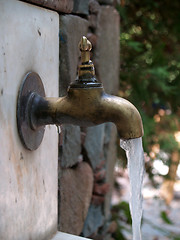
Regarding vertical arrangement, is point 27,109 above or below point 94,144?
above

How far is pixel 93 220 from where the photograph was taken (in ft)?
4.41

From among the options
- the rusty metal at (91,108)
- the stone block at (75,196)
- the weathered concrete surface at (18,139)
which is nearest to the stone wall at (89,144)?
the stone block at (75,196)

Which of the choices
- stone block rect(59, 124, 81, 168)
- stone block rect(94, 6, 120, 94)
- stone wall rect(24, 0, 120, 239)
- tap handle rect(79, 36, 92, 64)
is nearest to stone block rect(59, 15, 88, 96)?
stone wall rect(24, 0, 120, 239)

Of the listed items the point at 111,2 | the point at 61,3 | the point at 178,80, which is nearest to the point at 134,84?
the point at 178,80

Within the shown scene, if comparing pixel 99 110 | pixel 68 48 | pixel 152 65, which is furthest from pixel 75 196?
pixel 152 65

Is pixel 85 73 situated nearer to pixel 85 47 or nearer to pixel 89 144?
pixel 85 47

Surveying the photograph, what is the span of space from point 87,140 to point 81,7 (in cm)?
45

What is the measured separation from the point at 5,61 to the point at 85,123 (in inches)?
7.0

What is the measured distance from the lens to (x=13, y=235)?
2.17ft

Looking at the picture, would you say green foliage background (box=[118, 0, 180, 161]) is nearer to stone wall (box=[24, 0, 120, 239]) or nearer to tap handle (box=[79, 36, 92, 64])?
stone wall (box=[24, 0, 120, 239])

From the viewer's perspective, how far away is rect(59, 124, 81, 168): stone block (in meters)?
1.05

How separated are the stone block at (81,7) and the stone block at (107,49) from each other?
0.48 feet

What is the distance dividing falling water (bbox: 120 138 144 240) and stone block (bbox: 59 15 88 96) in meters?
0.37

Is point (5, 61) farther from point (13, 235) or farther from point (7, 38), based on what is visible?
point (13, 235)
